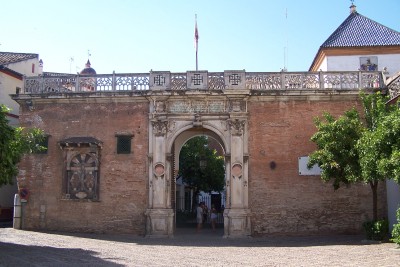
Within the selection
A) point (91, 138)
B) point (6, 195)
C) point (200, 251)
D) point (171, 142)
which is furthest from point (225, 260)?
point (6, 195)

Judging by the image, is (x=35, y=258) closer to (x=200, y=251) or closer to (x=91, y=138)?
(x=200, y=251)

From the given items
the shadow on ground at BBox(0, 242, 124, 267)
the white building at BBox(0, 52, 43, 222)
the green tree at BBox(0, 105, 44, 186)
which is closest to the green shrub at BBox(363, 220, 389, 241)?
the shadow on ground at BBox(0, 242, 124, 267)

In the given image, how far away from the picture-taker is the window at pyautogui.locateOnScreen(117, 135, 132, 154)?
1936 centimetres

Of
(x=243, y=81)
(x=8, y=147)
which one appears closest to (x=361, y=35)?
(x=243, y=81)

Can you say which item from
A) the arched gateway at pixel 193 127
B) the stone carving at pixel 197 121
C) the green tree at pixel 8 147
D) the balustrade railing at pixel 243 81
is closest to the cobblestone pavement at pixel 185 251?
the arched gateway at pixel 193 127

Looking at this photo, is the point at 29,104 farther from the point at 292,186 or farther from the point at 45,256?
the point at 292,186

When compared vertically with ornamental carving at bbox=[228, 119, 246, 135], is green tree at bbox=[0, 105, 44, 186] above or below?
below

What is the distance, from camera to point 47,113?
19969 mm

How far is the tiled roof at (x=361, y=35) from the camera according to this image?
78.2ft

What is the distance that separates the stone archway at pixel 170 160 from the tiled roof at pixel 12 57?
1115 cm

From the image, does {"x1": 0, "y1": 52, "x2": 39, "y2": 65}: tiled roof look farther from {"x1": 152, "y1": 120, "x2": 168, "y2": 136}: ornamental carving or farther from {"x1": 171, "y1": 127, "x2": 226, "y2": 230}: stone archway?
{"x1": 152, "y1": 120, "x2": 168, "y2": 136}: ornamental carving

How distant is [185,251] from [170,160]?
20.2 ft

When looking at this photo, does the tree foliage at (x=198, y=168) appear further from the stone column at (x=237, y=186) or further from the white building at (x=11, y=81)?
the stone column at (x=237, y=186)

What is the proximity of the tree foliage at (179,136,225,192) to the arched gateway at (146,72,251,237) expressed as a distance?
1380cm
